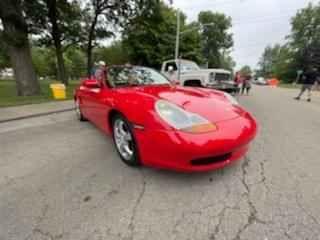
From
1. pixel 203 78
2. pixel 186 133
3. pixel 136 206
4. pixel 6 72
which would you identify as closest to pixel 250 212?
pixel 186 133

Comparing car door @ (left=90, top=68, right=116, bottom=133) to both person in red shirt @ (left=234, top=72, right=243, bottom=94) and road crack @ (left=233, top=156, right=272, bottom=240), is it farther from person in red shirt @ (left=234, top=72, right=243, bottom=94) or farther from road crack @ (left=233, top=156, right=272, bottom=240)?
person in red shirt @ (left=234, top=72, right=243, bottom=94)

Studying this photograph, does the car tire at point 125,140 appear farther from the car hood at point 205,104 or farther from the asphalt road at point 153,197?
the car hood at point 205,104

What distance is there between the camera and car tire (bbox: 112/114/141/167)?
2.46 meters

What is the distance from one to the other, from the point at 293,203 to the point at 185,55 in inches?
1036

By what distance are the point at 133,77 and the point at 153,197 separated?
7.55ft

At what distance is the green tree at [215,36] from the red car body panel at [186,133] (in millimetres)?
45065

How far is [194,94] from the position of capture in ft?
9.56

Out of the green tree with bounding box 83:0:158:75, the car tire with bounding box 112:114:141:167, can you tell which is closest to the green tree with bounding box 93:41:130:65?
the green tree with bounding box 83:0:158:75

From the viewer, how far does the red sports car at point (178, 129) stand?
6.54 feet

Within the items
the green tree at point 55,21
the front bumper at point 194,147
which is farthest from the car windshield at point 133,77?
the green tree at point 55,21

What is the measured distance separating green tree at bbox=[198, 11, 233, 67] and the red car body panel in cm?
4507

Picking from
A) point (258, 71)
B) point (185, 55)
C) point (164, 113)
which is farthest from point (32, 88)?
point (258, 71)

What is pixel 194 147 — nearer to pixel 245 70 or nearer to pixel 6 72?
pixel 6 72

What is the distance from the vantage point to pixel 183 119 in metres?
2.16
